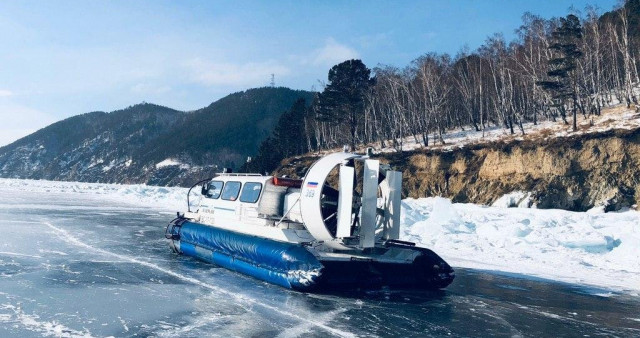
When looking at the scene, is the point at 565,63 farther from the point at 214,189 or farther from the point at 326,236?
the point at 326,236

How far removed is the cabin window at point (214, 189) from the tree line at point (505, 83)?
1107 inches

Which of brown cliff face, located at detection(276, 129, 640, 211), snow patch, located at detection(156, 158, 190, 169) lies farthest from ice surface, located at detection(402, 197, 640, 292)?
snow patch, located at detection(156, 158, 190, 169)

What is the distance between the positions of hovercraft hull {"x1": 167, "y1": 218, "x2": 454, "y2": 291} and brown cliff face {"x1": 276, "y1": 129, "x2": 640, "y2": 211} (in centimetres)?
2172

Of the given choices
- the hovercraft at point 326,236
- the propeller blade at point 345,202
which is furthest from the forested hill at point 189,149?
the propeller blade at point 345,202

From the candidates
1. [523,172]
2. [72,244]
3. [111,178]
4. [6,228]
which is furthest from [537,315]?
[111,178]

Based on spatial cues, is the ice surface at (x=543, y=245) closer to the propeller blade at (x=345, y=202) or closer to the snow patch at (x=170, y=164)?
the propeller blade at (x=345, y=202)

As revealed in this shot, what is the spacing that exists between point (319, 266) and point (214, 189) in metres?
5.84

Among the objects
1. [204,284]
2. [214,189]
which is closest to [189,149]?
[214,189]

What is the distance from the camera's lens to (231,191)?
1349 centimetres

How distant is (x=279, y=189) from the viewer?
482 inches

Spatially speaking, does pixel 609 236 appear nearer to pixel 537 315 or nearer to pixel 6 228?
pixel 537 315

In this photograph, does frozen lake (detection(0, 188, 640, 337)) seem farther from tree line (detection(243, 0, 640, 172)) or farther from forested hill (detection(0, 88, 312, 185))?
forested hill (detection(0, 88, 312, 185))

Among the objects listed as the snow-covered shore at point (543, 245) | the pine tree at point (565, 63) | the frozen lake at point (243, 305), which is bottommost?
the frozen lake at point (243, 305)

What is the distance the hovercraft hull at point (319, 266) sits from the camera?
967 centimetres
